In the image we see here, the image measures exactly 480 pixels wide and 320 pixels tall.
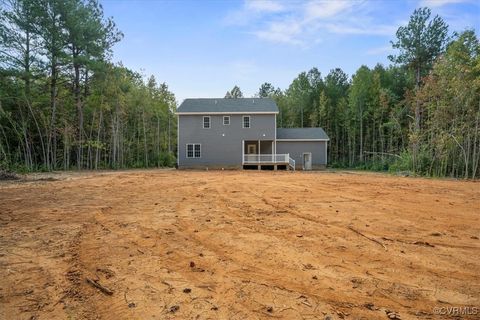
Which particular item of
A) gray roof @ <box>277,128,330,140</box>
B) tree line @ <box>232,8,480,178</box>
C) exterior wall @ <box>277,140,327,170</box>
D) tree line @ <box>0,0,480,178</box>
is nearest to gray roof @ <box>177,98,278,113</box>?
gray roof @ <box>277,128,330,140</box>

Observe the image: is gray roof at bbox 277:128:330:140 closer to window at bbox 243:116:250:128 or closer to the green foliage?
window at bbox 243:116:250:128

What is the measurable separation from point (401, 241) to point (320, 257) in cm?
150

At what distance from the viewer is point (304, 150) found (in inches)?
1065

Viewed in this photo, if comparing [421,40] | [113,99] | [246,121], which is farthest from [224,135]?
[421,40]

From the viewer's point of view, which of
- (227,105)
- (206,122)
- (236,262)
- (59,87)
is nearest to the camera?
(236,262)

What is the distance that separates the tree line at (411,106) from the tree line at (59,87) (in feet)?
74.3

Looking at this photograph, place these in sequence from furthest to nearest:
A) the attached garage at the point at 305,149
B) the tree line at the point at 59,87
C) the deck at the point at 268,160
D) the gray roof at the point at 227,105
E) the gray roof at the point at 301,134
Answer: the gray roof at the point at 301,134 < the attached garage at the point at 305,149 < the gray roof at the point at 227,105 < the deck at the point at 268,160 < the tree line at the point at 59,87

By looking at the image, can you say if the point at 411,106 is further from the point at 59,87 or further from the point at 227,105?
the point at 59,87

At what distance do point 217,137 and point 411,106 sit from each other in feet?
59.5

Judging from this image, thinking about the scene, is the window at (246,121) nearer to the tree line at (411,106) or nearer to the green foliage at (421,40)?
the tree line at (411,106)

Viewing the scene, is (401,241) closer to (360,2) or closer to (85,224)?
(85,224)

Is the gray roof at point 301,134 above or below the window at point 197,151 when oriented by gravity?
above

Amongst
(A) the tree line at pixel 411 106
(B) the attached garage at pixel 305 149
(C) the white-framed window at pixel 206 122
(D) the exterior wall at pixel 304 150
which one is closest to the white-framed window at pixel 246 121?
(C) the white-framed window at pixel 206 122

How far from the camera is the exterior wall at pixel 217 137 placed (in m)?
24.6
